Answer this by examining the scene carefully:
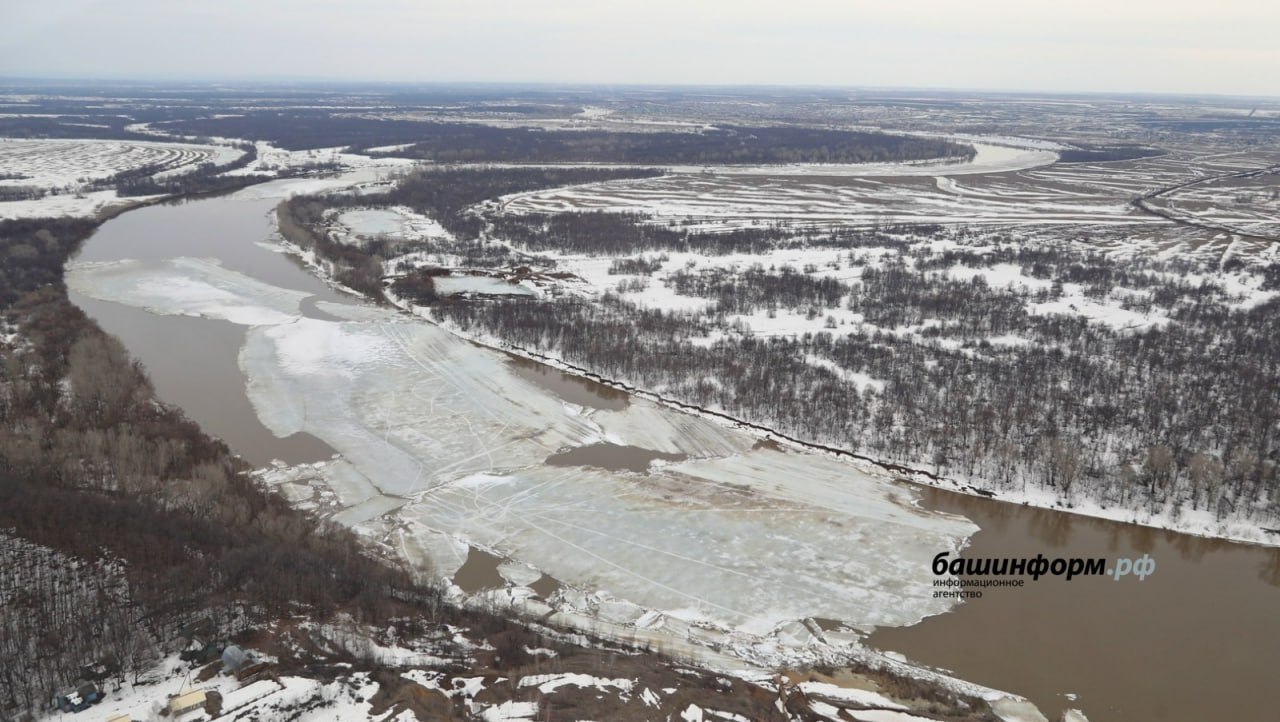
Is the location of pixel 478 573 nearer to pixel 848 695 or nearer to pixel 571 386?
pixel 848 695

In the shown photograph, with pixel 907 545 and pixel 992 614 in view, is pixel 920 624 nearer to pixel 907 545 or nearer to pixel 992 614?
pixel 992 614

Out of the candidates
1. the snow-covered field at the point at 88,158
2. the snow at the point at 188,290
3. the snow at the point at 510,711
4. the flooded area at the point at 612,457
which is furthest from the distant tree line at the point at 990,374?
the snow-covered field at the point at 88,158

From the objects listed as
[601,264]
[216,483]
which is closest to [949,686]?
[216,483]

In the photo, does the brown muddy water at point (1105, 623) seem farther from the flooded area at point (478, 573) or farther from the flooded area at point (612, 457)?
the flooded area at point (612, 457)

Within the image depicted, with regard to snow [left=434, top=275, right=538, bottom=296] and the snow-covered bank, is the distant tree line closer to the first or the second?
the snow-covered bank

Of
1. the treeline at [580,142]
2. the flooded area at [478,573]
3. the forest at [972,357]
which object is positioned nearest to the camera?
the flooded area at [478,573]

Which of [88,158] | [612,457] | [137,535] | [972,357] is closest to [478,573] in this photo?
[612,457]

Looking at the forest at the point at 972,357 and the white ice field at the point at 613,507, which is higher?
the forest at the point at 972,357
